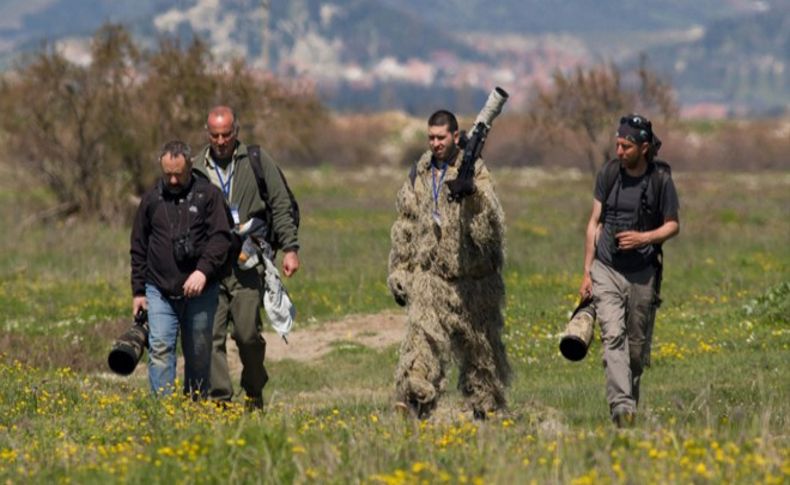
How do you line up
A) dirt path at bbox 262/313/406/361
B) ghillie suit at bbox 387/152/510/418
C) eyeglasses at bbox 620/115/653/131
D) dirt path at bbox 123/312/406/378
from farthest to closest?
dirt path at bbox 262/313/406/361 < dirt path at bbox 123/312/406/378 < ghillie suit at bbox 387/152/510/418 < eyeglasses at bbox 620/115/653/131

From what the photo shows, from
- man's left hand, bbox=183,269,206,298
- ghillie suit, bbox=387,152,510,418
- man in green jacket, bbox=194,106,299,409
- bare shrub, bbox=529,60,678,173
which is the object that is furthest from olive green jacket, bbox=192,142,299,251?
bare shrub, bbox=529,60,678,173

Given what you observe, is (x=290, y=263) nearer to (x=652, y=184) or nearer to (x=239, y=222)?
(x=239, y=222)

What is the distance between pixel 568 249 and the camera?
93.3ft

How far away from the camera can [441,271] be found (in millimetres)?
10930

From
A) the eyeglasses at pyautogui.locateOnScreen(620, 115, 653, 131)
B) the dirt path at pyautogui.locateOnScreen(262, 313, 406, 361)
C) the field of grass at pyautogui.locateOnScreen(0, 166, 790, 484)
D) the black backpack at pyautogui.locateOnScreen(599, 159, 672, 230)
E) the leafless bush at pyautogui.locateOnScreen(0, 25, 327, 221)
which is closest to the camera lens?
the field of grass at pyautogui.locateOnScreen(0, 166, 790, 484)

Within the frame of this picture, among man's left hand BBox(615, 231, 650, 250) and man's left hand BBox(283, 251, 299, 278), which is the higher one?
man's left hand BBox(615, 231, 650, 250)

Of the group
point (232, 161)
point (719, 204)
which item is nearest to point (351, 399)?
point (232, 161)

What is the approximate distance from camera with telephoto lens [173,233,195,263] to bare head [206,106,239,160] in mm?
770

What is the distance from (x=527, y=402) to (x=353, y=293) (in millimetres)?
8803

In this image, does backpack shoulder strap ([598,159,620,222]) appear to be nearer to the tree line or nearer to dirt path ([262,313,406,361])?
dirt path ([262,313,406,361])

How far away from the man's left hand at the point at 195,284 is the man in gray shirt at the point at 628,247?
8.35 feet

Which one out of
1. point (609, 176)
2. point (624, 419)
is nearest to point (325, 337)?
point (609, 176)

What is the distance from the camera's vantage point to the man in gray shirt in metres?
10.6

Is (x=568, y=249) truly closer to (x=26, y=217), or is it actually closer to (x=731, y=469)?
(x=26, y=217)
